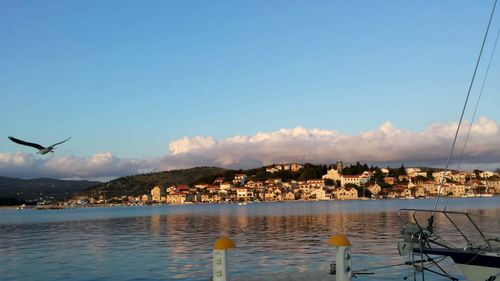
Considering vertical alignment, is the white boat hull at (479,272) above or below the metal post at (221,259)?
below

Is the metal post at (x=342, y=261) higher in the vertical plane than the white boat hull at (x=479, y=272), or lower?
higher

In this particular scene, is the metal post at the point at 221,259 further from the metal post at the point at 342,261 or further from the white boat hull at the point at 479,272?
the white boat hull at the point at 479,272

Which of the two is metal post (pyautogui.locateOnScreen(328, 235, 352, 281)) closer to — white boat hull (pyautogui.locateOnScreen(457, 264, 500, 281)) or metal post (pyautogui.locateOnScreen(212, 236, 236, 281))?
metal post (pyautogui.locateOnScreen(212, 236, 236, 281))

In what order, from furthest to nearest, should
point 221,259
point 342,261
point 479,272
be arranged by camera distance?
point 479,272 → point 342,261 → point 221,259

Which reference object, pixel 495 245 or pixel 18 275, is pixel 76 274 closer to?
pixel 18 275

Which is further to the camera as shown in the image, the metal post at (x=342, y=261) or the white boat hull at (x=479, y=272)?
the white boat hull at (x=479, y=272)

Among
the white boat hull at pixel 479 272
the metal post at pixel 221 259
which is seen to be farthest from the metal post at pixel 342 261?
the white boat hull at pixel 479 272

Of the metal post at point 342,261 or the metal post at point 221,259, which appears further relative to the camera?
the metal post at point 342,261

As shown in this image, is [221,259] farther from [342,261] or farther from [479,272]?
[479,272]

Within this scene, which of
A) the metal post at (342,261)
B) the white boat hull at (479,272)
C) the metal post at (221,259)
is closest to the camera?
the metal post at (221,259)

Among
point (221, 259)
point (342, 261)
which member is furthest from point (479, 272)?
point (221, 259)

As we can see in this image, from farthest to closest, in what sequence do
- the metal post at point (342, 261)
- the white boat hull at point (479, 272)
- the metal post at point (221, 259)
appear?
the white boat hull at point (479, 272)
the metal post at point (342, 261)
the metal post at point (221, 259)

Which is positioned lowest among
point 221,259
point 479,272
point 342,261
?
point 479,272

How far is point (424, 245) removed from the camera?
49.1 ft
